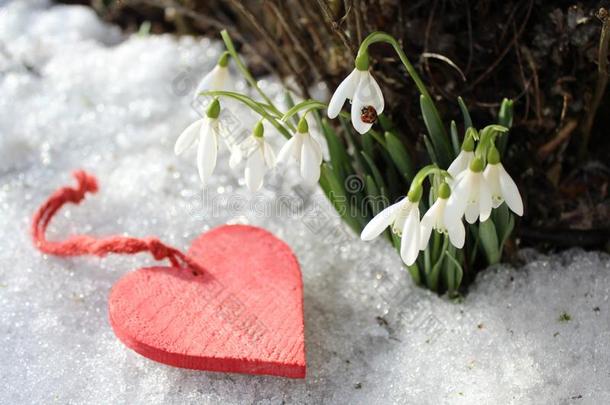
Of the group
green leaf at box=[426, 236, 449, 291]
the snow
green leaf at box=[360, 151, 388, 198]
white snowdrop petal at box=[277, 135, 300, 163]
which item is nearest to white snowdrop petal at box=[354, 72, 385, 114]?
white snowdrop petal at box=[277, 135, 300, 163]

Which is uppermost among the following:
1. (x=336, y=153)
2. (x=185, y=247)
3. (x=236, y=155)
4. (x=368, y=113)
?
(x=368, y=113)

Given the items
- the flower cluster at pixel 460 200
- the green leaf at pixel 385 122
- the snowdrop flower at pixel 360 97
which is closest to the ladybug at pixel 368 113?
the snowdrop flower at pixel 360 97

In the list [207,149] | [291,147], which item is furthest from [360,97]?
[207,149]

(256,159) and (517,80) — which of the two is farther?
(517,80)

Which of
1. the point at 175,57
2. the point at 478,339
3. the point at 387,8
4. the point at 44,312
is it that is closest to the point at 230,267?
the point at 44,312

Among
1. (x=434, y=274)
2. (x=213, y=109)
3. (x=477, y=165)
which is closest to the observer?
(x=477, y=165)

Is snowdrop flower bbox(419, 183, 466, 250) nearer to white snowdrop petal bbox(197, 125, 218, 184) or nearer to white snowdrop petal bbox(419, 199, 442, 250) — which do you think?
white snowdrop petal bbox(419, 199, 442, 250)

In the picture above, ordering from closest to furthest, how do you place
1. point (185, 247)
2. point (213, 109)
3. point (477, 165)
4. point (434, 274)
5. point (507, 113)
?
point (477, 165) < point (213, 109) < point (507, 113) < point (434, 274) < point (185, 247)

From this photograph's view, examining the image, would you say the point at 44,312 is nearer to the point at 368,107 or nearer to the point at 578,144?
the point at 368,107

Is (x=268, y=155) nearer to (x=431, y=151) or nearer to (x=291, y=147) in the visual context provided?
(x=291, y=147)
